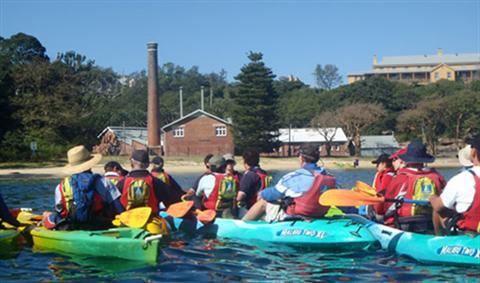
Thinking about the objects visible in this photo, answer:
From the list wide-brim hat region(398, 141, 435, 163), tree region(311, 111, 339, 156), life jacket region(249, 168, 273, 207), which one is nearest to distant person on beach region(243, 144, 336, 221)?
life jacket region(249, 168, 273, 207)

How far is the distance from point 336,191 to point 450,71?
401 feet

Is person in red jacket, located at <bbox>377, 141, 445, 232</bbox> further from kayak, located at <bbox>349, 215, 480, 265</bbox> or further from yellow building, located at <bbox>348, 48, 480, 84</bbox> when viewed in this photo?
yellow building, located at <bbox>348, 48, 480, 84</bbox>

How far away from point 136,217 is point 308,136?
189 ft

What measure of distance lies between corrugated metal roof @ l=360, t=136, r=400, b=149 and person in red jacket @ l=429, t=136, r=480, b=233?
60.3 m

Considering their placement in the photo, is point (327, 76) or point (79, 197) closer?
point (79, 197)

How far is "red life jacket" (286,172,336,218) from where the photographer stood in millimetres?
9148

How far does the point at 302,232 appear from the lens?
9.33 meters

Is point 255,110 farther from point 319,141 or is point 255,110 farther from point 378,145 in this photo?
point 378,145

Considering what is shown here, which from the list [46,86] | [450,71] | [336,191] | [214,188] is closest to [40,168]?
[46,86]

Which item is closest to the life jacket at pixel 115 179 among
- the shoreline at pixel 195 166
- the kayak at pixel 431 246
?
the kayak at pixel 431 246

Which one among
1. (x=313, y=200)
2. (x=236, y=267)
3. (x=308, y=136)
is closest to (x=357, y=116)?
(x=308, y=136)

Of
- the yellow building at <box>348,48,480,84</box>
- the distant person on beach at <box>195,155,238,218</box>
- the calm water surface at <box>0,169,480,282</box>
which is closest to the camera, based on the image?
the calm water surface at <box>0,169,480,282</box>

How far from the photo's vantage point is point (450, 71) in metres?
124

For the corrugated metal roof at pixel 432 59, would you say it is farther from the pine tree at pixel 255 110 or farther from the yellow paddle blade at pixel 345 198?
the yellow paddle blade at pixel 345 198
